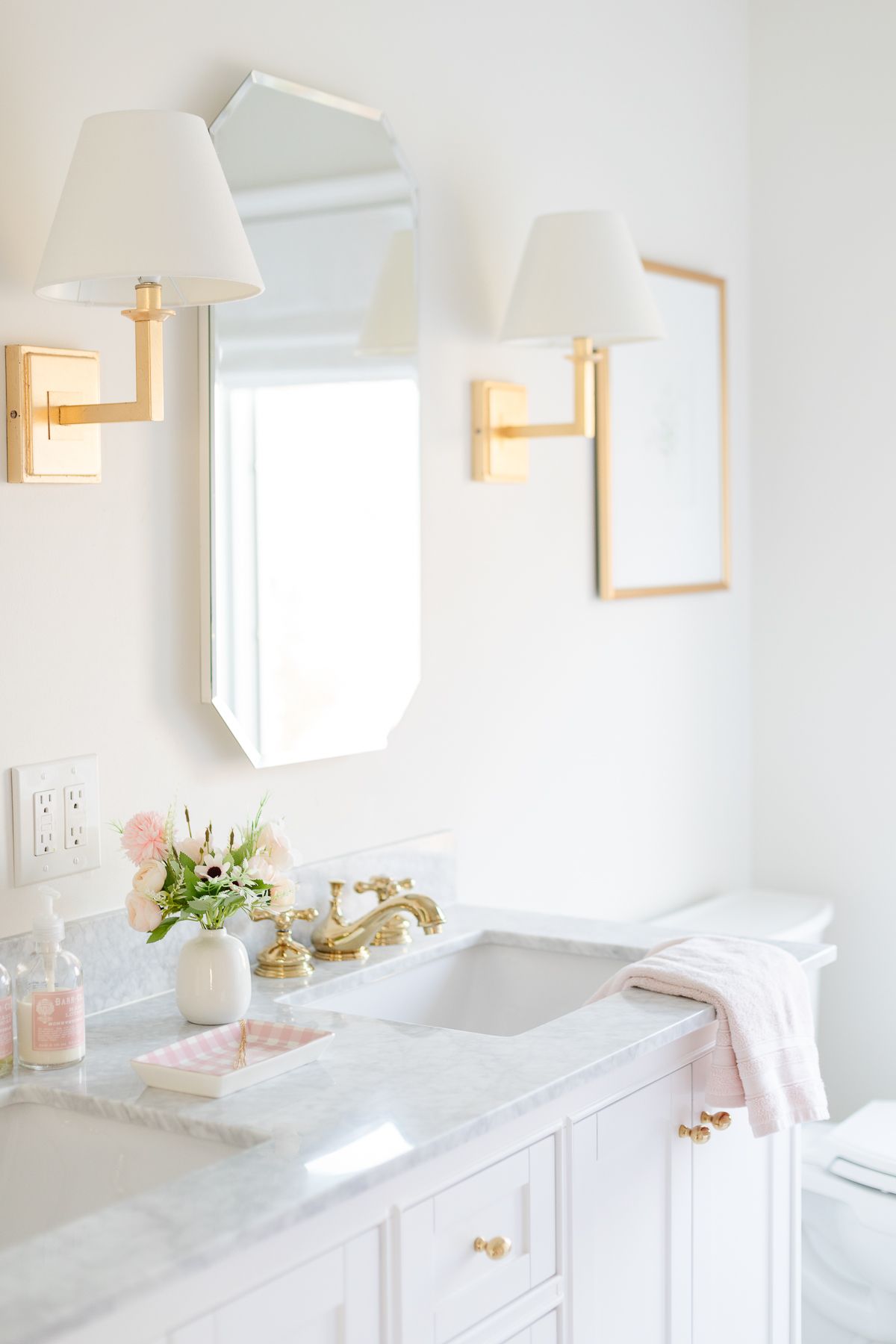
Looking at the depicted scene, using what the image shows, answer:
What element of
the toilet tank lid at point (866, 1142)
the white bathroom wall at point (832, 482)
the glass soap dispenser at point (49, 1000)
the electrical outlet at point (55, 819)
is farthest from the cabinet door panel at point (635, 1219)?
the white bathroom wall at point (832, 482)

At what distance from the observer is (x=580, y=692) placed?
2.41 m

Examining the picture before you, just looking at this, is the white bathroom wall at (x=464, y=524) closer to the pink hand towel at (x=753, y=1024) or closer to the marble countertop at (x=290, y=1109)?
the marble countertop at (x=290, y=1109)

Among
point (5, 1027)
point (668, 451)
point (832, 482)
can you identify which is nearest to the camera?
point (5, 1027)

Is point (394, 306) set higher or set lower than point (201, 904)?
higher

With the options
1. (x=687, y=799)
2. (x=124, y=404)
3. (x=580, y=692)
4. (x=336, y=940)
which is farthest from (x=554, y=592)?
(x=124, y=404)

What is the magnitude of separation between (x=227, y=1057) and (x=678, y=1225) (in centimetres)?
57

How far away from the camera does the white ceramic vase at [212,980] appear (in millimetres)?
1491

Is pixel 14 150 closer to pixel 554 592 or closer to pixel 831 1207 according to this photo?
pixel 554 592

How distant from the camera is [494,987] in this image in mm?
1929

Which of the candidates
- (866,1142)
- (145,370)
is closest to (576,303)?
(145,370)

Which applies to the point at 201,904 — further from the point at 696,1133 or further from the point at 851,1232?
the point at 851,1232

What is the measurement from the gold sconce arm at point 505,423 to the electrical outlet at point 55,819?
2.66ft

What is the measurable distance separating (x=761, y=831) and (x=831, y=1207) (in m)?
0.84

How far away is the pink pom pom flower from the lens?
148 centimetres
